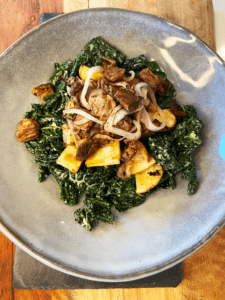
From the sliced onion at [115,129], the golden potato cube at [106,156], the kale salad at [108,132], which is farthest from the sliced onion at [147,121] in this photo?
the golden potato cube at [106,156]

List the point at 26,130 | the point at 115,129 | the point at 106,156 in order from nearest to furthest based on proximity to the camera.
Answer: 1. the point at 115,129
2. the point at 106,156
3. the point at 26,130

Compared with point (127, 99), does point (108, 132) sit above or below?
below

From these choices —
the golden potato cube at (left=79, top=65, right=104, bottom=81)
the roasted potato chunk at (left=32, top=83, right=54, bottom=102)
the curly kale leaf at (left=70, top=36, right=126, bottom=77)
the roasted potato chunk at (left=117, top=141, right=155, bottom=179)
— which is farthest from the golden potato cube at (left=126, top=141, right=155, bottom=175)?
the roasted potato chunk at (left=32, top=83, right=54, bottom=102)

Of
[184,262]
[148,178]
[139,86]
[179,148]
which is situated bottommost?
[184,262]

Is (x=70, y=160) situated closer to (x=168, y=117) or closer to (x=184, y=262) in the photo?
(x=168, y=117)

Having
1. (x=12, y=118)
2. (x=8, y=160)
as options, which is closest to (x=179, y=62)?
(x=12, y=118)

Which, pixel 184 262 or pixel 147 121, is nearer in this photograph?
pixel 147 121

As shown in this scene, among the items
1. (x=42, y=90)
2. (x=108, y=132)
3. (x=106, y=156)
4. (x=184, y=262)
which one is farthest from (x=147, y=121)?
(x=184, y=262)

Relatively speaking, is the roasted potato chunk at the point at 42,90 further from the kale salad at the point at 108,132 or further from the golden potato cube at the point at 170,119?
the golden potato cube at the point at 170,119

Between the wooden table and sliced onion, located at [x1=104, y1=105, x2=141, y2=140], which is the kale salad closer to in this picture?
sliced onion, located at [x1=104, y1=105, x2=141, y2=140]
